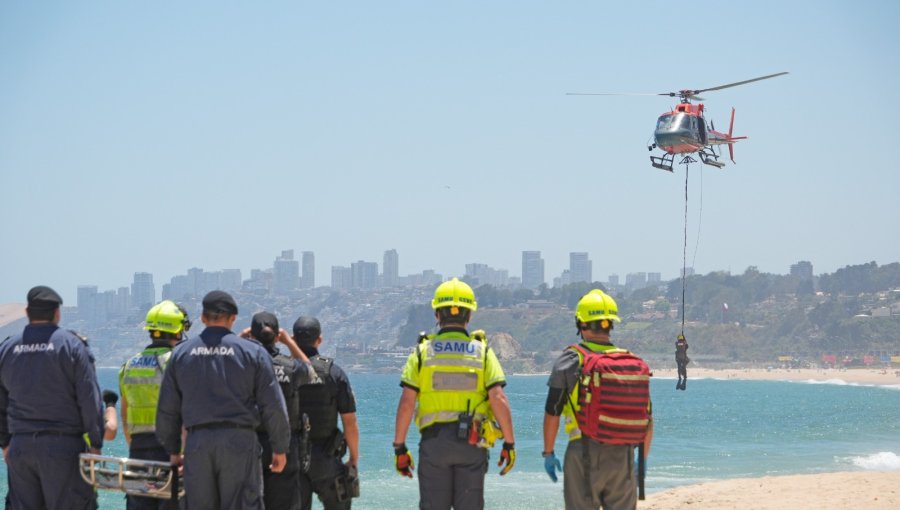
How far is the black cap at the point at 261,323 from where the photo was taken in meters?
8.27

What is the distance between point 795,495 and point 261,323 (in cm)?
1233

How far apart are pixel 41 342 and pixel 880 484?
1459cm

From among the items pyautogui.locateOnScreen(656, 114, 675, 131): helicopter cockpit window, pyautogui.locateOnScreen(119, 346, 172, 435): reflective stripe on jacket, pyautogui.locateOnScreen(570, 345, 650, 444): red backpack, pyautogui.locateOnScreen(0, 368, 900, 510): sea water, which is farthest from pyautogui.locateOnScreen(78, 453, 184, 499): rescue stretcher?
pyautogui.locateOnScreen(656, 114, 675, 131): helicopter cockpit window

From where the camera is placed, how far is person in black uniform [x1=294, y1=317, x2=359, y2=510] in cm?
870

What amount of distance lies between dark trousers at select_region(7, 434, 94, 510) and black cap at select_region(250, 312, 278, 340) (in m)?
1.35

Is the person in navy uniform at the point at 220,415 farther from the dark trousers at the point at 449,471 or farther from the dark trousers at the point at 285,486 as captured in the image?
the dark trousers at the point at 449,471

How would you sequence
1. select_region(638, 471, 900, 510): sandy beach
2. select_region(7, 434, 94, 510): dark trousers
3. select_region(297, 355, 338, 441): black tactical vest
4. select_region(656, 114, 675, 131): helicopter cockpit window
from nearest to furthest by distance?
select_region(7, 434, 94, 510): dark trousers
select_region(297, 355, 338, 441): black tactical vest
select_region(638, 471, 900, 510): sandy beach
select_region(656, 114, 675, 131): helicopter cockpit window

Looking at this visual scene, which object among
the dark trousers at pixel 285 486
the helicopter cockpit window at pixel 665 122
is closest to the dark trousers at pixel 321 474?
the dark trousers at pixel 285 486

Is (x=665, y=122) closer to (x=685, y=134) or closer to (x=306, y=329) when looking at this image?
(x=685, y=134)

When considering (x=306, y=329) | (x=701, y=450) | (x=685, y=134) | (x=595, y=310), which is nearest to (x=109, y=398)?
(x=306, y=329)

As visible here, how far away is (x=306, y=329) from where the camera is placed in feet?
29.1

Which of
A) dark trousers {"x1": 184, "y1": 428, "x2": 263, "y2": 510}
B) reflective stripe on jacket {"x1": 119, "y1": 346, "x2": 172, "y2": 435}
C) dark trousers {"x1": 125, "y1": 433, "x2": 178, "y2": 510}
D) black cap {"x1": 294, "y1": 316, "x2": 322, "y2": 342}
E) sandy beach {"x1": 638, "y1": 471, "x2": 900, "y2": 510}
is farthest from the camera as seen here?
sandy beach {"x1": 638, "y1": 471, "x2": 900, "y2": 510}

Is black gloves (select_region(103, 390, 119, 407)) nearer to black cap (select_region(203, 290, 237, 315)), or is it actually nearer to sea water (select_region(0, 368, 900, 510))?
black cap (select_region(203, 290, 237, 315))

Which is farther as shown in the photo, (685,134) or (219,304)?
(685,134)
